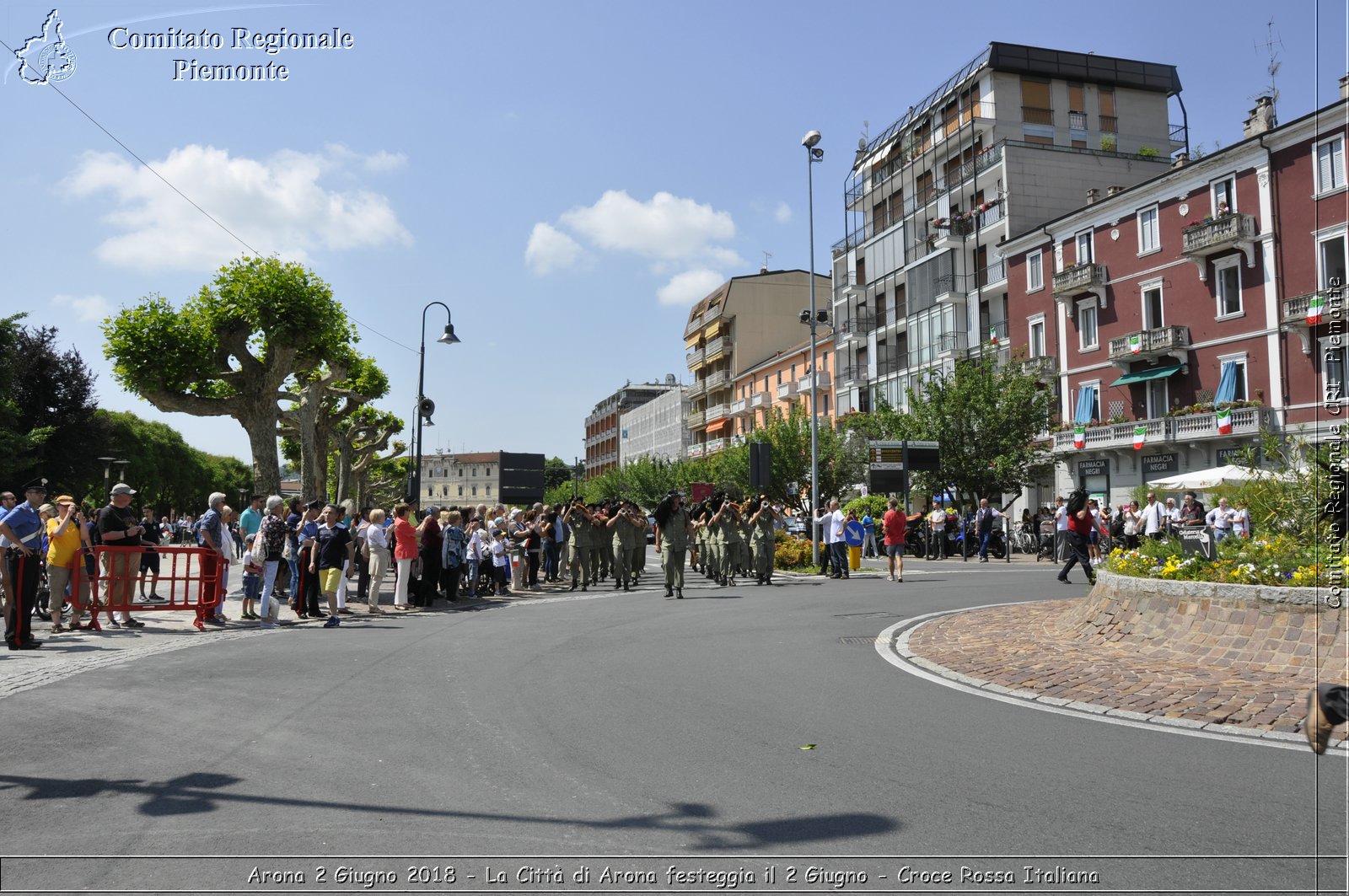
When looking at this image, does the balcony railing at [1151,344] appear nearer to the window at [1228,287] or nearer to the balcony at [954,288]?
the window at [1228,287]

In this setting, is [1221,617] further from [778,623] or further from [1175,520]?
[1175,520]

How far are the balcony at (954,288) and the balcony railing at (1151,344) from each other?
11.1 metres

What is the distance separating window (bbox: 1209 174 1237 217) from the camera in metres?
35.2

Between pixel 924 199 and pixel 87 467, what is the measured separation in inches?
1728

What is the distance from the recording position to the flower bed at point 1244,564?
28.2 ft

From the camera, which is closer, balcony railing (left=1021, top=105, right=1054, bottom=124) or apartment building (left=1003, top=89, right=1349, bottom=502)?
apartment building (left=1003, top=89, right=1349, bottom=502)

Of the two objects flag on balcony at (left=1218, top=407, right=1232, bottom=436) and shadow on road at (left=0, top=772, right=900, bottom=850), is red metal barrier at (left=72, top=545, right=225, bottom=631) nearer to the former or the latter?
shadow on road at (left=0, top=772, right=900, bottom=850)

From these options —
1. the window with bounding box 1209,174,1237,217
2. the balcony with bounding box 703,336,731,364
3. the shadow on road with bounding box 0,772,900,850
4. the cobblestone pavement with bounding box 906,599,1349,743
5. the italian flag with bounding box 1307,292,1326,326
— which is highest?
the balcony with bounding box 703,336,731,364

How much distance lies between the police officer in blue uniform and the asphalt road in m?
2.87

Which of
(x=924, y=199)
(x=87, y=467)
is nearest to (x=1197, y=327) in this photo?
(x=924, y=199)

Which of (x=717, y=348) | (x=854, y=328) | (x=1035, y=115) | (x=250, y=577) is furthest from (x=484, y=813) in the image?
(x=717, y=348)

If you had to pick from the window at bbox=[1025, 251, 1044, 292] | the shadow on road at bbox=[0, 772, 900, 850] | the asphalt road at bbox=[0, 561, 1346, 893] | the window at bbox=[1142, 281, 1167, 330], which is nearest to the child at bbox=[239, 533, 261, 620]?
the asphalt road at bbox=[0, 561, 1346, 893]

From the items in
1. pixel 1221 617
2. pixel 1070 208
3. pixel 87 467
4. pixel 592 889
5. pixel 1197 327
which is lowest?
pixel 592 889

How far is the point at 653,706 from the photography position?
7473mm
